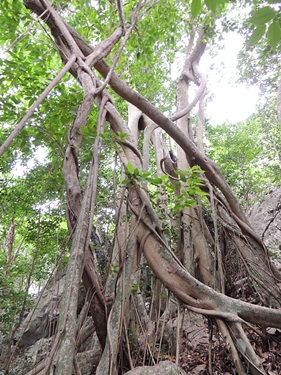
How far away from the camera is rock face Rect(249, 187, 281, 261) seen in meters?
4.29

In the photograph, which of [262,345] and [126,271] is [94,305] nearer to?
[126,271]

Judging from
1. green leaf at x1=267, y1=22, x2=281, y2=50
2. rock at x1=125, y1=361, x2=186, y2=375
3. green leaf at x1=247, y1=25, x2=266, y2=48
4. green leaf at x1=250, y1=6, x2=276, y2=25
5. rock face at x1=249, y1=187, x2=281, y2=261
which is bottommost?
rock at x1=125, y1=361, x2=186, y2=375

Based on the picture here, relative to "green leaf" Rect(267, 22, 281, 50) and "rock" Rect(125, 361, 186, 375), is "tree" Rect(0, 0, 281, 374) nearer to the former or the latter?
"rock" Rect(125, 361, 186, 375)

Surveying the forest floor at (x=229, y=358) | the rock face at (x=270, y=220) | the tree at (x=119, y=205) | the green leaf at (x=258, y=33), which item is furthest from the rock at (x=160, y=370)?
the rock face at (x=270, y=220)

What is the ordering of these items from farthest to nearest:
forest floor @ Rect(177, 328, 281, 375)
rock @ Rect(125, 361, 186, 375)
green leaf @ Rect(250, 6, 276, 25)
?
forest floor @ Rect(177, 328, 281, 375), rock @ Rect(125, 361, 186, 375), green leaf @ Rect(250, 6, 276, 25)

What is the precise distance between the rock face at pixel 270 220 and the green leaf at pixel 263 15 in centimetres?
→ 359

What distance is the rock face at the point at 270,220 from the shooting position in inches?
169

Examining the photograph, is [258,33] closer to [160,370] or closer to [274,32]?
[274,32]

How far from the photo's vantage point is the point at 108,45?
9.04 ft

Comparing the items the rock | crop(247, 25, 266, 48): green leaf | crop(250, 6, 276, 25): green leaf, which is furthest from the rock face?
crop(250, 6, 276, 25): green leaf

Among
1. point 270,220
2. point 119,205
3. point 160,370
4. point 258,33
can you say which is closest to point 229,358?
point 160,370

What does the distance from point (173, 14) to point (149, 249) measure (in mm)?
3643

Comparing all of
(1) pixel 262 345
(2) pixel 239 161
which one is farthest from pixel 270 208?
(1) pixel 262 345

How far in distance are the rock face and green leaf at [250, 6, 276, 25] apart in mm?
3592
